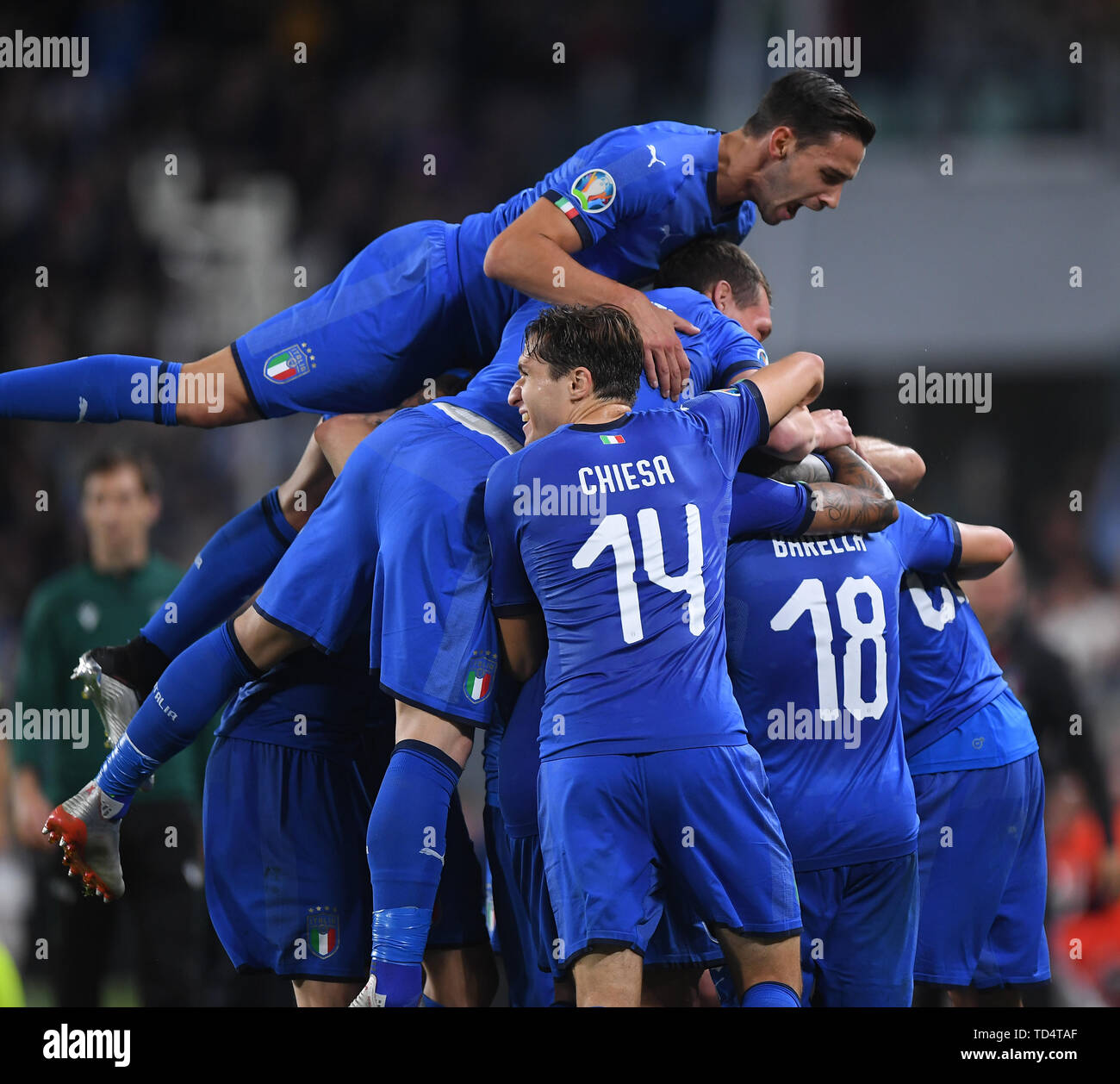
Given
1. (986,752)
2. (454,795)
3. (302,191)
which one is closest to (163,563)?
(454,795)

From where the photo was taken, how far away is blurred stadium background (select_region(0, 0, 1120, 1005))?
980 centimetres

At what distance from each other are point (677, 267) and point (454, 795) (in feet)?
5.38

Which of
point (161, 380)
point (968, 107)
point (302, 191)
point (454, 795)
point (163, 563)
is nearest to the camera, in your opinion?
point (454, 795)

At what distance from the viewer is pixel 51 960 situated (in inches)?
244

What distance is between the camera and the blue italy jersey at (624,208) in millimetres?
3893

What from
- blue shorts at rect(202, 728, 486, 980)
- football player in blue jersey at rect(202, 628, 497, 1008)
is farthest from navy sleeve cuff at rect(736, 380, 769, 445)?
blue shorts at rect(202, 728, 486, 980)

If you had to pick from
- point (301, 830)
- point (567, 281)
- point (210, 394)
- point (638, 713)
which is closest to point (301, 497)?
point (210, 394)

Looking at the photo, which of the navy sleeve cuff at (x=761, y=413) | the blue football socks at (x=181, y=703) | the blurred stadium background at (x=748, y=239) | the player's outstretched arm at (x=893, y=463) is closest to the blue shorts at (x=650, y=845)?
the navy sleeve cuff at (x=761, y=413)

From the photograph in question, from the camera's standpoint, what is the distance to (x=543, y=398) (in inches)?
135

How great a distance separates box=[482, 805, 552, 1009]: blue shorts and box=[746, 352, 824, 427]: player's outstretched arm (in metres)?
1.22

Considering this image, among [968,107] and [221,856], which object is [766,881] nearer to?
[221,856]

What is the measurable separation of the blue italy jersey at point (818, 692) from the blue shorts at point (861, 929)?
0.18 ft

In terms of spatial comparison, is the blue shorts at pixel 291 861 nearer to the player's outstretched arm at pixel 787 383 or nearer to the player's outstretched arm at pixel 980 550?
the player's outstretched arm at pixel 787 383

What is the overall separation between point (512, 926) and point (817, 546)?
1.24 metres
